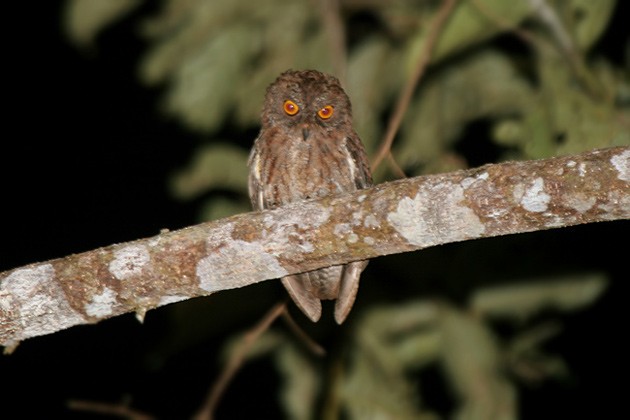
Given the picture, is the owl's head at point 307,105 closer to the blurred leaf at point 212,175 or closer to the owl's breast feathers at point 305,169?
the owl's breast feathers at point 305,169

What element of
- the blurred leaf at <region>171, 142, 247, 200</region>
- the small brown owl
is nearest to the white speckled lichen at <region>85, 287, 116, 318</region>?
the small brown owl

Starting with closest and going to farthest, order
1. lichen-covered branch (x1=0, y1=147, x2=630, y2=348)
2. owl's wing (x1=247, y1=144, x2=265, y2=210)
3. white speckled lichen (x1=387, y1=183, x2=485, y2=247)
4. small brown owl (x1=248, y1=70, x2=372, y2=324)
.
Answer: lichen-covered branch (x1=0, y1=147, x2=630, y2=348) → white speckled lichen (x1=387, y1=183, x2=485, y2=247) → small brown owl (x1=248, y1=70, x2=372, y2=324) → owl's wing (x1=247, y1=144, x2=265, y2=210)

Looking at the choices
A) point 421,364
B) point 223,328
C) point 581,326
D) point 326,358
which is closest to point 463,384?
point 421,364

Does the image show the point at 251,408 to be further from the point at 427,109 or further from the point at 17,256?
the point at 427,109

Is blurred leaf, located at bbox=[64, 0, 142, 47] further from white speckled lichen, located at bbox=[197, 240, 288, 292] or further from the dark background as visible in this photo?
white speckled lichen, located at bbox=[197, 240, 288, 292]

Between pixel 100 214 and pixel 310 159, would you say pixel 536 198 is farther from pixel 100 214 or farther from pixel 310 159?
pixel 100 214

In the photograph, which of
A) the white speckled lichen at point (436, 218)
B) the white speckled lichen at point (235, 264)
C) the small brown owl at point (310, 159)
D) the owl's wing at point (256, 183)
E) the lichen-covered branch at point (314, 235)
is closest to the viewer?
the lichen-covered branch at point (314, 235)

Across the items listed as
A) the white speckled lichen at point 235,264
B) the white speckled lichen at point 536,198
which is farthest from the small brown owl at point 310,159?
the white speckled lichen at point 536,198
